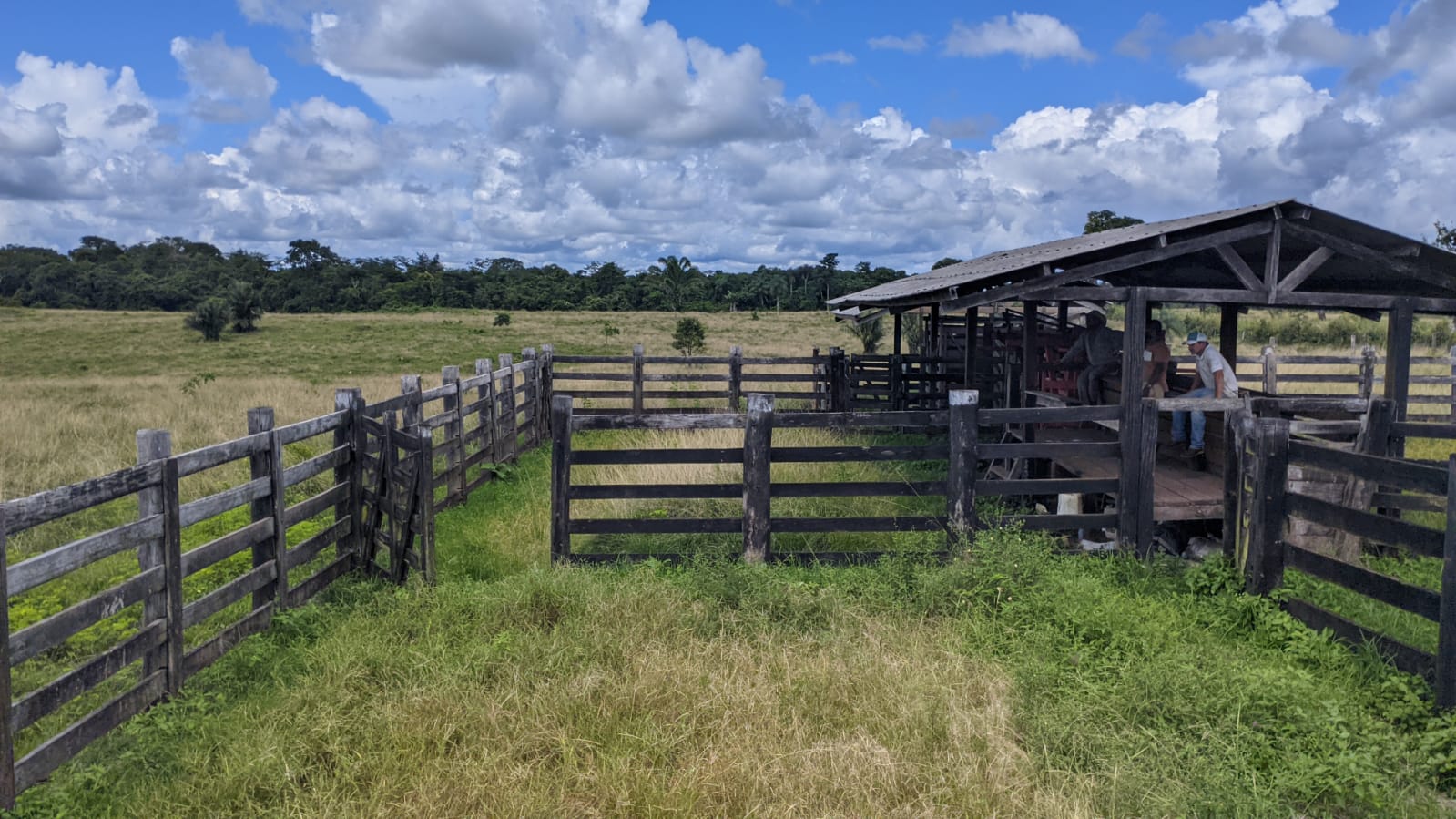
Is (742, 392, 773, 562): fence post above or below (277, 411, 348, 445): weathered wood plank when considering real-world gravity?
below

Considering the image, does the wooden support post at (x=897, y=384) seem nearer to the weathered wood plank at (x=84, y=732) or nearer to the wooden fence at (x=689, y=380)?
the wooden fence at (x=689, y=380)

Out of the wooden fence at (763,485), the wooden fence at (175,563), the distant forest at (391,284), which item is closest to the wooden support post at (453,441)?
the wooden fence at (175,563)

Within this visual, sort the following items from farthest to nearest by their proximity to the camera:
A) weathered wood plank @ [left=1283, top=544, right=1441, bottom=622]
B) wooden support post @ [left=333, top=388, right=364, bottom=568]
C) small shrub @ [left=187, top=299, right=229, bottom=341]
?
1. small shrub @ [left=187, top=299, right=229, bottom=341]
2. wooden support post @ [left=333, top=388, right=364, bottom=568]
3. weathered wood plank @ [left=1283, top=544, right=1441, bottom=622]

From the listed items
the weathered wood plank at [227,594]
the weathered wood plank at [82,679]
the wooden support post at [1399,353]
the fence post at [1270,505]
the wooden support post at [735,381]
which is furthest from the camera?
the wooden support post at [735,381]

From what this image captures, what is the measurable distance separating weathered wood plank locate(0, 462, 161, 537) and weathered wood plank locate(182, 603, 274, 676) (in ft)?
3.65

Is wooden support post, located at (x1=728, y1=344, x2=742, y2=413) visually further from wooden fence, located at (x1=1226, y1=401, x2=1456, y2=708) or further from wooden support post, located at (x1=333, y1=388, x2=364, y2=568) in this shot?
wooden fence, located at (x1=1226, y1=401, x2=1456, y2=708)

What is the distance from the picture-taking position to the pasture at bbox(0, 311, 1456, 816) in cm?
401

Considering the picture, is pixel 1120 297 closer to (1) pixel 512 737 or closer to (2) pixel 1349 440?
(2) pixel 1349 440

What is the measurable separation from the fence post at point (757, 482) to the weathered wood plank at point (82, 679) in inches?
165

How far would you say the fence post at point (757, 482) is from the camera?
760cm

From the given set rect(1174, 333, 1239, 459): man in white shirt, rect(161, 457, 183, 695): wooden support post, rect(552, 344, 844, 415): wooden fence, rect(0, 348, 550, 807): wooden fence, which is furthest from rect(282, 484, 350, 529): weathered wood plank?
rect(552, 344, 844, 415): wooden fence

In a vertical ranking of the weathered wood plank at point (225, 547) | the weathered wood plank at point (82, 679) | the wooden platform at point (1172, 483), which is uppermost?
the weathered wood plank at point (225, 547)

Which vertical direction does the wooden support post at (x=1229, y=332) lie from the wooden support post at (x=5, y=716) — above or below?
above

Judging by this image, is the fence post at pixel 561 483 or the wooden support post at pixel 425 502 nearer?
the wooden support post at pixel 425 502
